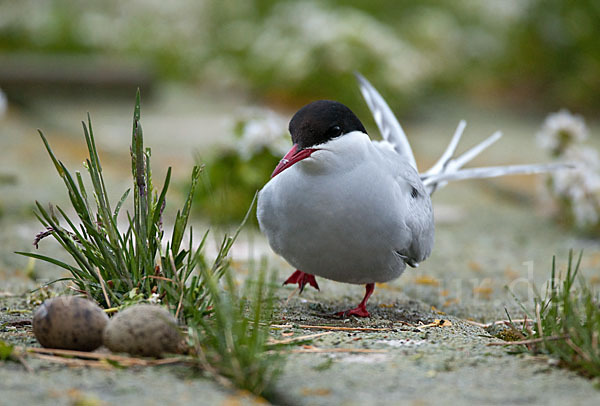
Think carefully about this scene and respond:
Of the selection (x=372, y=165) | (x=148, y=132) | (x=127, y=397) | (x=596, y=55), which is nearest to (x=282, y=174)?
(x=372, y=165)

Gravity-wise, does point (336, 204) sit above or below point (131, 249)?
above

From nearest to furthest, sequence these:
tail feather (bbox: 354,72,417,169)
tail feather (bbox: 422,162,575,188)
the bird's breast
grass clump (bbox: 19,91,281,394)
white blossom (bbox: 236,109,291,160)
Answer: grass clump (bbox: 19,91,281,394)
the bird's breast
tail feather (bbox: 422,162,575,188)
tail feather (bbox: 354,72,417,169)
white blossom (bbox: 236,109,291,160)

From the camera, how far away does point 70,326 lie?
1904 mm

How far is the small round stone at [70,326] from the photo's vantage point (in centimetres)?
191

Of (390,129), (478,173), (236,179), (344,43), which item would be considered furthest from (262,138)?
(344,43)

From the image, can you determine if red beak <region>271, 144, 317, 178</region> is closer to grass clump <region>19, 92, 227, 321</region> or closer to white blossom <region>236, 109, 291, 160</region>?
grass clump <region>19, 92, 227, 321</region>

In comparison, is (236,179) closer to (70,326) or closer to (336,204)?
(336,204)

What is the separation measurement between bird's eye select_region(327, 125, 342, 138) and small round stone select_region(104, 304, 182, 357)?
0.79 m

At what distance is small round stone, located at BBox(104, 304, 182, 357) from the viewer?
187cm

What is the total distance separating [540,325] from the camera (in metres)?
2.04

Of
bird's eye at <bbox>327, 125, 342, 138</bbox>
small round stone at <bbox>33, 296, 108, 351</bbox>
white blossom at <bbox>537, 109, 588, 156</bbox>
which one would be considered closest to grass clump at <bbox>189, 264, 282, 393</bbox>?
small round stone at <bbox>33, 296, 108, 351</bbox>

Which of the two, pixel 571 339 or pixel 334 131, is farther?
pixel 334 131

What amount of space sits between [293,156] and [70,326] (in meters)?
0.81

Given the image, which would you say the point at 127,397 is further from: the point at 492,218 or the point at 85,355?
the point at 492,218
